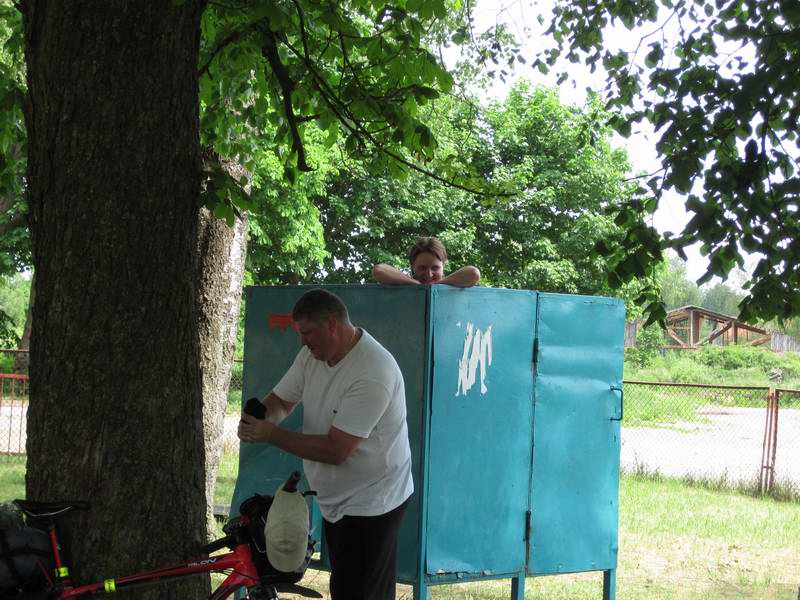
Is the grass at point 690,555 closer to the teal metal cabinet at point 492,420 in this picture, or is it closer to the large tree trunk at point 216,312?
the teal metal cabinet at point 492,420

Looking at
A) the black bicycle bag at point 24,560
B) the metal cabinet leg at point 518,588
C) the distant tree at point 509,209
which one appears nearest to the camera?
the black bicycle bag at point 24,560

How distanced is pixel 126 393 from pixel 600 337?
3457mm

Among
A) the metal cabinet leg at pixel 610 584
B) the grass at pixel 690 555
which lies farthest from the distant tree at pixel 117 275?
the grass at pixel 690 555

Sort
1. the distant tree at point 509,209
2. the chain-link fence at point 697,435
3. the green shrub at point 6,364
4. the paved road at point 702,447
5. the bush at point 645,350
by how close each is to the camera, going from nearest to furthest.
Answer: the chain-link fence at point 697,435 < the paved road at point 702,447 < the green shrub at point 6,364 < the distant tree at point 509,209 < the bush at point 645,350

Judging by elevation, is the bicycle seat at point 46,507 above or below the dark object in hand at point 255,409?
below

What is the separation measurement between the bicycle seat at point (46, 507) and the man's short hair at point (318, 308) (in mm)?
1145

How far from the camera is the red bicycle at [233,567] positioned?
335 centimetres

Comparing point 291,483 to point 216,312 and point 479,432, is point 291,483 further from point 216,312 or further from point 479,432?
point 216,312

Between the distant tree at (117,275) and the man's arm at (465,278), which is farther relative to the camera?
→ the man's arm at (465,278)

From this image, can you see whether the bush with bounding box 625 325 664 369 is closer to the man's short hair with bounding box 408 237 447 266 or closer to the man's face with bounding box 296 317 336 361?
the man's short hair with bounding box 408 237 447 266

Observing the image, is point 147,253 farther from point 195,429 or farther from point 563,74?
point 563,74

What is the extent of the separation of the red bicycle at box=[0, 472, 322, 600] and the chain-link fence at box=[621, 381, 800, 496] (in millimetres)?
10193

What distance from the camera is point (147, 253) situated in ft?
11.4

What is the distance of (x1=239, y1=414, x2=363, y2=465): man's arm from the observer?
385 centimetres
